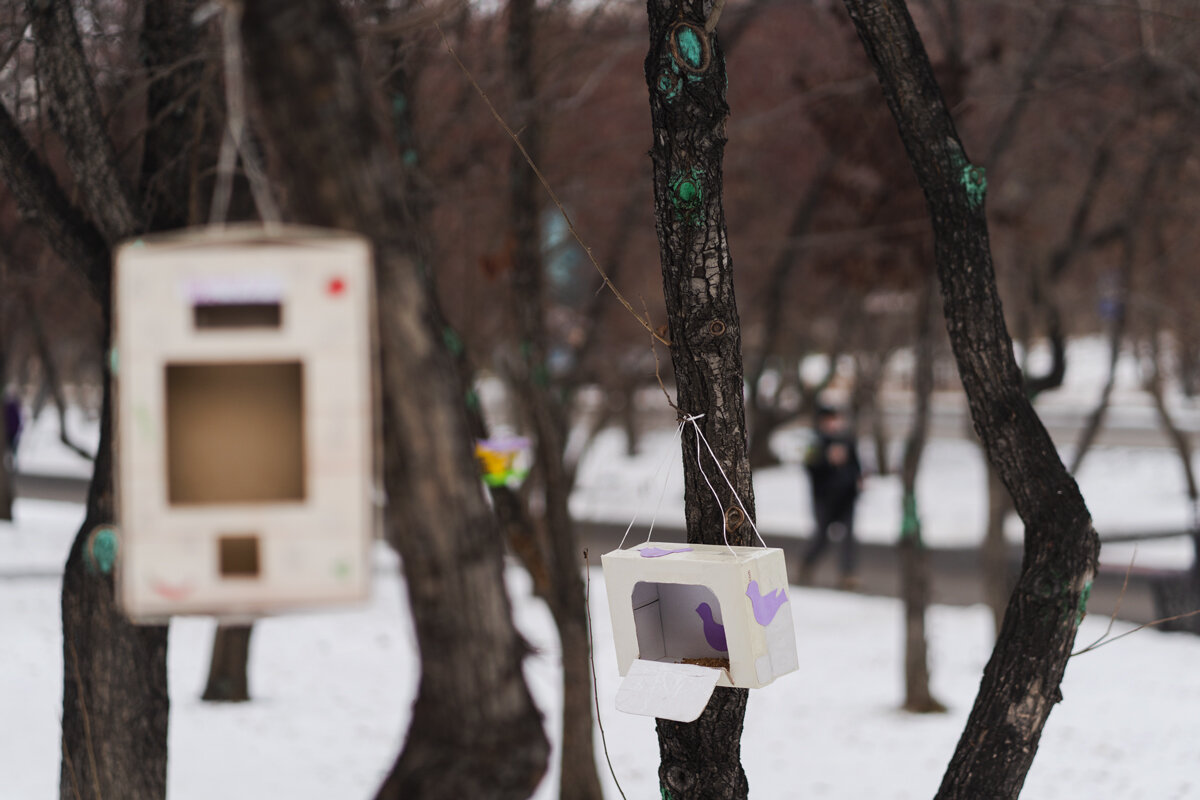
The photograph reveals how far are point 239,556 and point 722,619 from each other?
1334 mm

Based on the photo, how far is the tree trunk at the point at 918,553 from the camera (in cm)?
748

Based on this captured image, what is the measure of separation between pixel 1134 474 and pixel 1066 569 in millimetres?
18727

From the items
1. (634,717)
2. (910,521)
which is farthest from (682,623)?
(910,521)

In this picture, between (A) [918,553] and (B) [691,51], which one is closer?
(B) [691,51]

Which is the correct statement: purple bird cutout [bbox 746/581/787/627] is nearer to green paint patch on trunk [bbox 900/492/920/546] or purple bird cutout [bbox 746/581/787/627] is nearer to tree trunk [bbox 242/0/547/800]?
tree trunk [bbox 242/0/547/800]

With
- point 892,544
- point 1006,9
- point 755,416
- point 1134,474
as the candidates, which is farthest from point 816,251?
point 1134,474

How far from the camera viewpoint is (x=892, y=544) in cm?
1442

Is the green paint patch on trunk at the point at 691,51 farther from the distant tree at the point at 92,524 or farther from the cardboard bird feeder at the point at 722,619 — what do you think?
the distant tree at the point at 92,524

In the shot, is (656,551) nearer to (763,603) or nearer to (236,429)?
(763,603)

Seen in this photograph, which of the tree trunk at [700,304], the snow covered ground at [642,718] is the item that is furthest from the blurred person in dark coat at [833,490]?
the tree trunk at [700,304]

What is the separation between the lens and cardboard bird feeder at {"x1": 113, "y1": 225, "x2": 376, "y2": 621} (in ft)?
5.17

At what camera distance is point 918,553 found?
7770 mm

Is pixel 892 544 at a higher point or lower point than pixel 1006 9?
lower

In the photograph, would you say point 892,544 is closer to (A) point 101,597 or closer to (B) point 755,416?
(B) point 755,416
